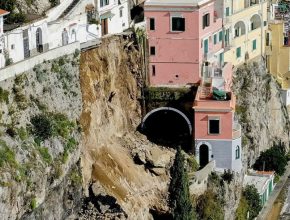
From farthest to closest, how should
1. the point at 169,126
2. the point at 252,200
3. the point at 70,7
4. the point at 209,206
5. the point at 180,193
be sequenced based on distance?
the point at 252,200
the point at 169,126
the point at 70,7
the point at 209,206
the point at 180,193

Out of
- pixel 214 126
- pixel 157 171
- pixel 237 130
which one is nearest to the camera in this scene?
pixel 157 171

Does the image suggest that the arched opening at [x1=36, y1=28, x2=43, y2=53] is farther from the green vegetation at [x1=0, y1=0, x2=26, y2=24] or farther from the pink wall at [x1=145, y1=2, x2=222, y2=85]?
the pink wall at [x1=145, y1=2, x2=222, y2=85]

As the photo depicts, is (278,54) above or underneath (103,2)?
underneath

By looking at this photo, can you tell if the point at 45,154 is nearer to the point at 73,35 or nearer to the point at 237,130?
the point at 73,35

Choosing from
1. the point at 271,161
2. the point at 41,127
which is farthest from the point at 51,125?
the point at 271,161

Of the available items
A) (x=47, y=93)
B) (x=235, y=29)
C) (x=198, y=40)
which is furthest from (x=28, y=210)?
(x=235, y=29)

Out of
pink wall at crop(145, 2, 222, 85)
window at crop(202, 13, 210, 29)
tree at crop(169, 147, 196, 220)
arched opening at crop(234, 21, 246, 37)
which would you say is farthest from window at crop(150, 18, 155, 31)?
arched opening at crop(234, 21, 246, 37)

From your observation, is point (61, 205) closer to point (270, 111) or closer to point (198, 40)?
point (198, 40)

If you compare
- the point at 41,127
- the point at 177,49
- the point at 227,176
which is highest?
the point at 177,49
